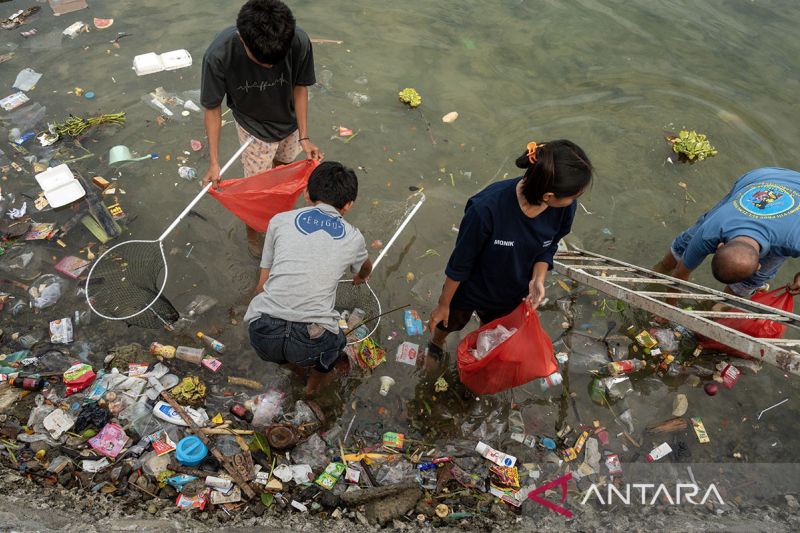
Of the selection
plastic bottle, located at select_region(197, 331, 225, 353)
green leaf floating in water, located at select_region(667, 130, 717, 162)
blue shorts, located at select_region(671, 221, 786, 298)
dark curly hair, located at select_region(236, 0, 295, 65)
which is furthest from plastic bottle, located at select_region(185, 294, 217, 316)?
green leaf floating in water, located at select_region(667, 130, 717, 162)

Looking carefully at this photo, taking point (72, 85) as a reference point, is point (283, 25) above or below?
above

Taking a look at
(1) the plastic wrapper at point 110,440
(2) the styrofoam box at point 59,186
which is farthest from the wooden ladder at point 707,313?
(2) the styrofoam box at point 59,186

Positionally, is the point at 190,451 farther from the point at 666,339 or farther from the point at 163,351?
the point at 666,339

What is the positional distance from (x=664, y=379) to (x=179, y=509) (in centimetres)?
349

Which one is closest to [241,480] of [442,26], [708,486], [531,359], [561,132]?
[531,359]

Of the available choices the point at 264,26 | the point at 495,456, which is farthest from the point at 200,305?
the point at 495,456

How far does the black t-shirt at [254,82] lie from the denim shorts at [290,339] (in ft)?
4.81

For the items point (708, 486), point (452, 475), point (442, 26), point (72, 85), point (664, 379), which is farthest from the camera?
point (442, 26)

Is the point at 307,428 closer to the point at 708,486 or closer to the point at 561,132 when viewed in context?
the point at 708,486

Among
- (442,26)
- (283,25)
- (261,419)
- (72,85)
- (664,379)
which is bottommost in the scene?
(261,419)

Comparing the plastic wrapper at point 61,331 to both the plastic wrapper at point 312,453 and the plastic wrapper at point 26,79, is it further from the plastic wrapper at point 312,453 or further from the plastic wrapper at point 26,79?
the plastic wrapper at point 26,79

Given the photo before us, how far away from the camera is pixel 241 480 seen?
112 inches

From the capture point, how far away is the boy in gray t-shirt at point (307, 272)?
2582 mm

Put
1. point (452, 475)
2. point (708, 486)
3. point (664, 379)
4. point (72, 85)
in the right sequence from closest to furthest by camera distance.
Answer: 1. point (452, 475)
2. point (708, 486)
3. point (664, 379)
4. point (72, 85)
